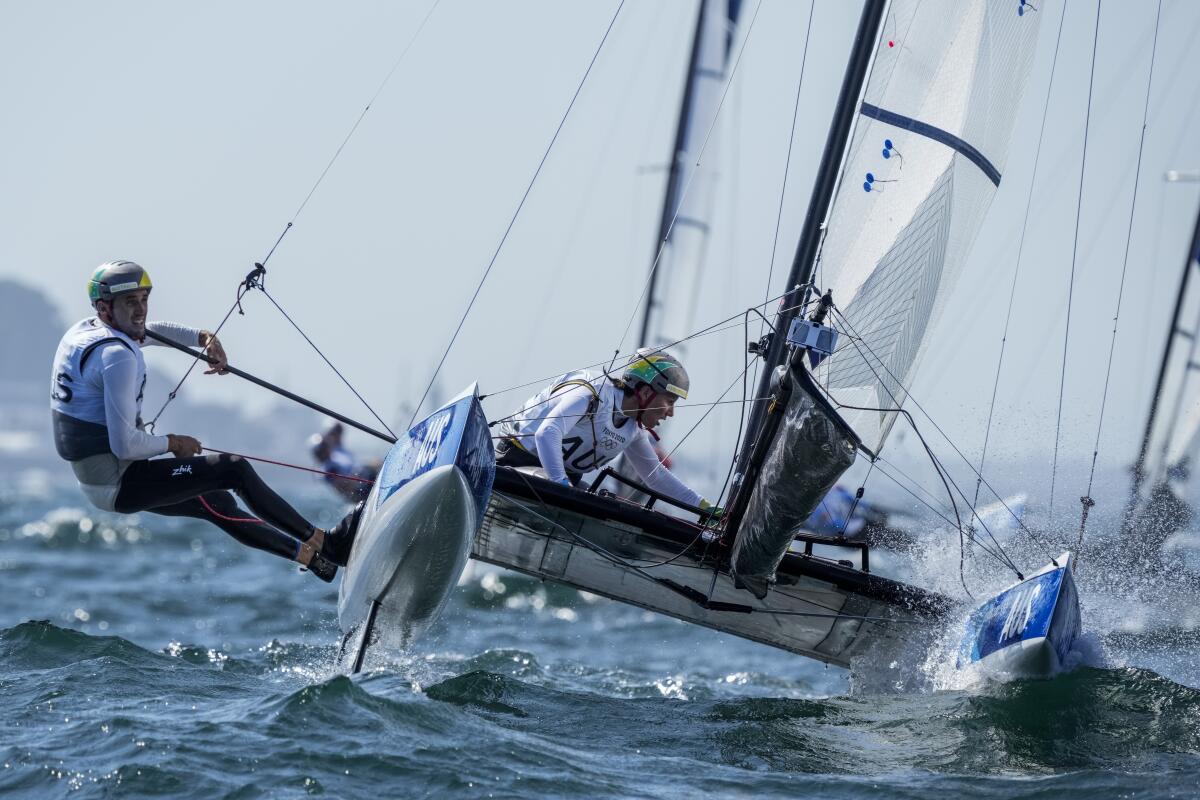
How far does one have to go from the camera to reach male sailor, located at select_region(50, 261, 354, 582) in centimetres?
494

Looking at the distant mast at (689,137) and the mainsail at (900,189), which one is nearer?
the mainsail at (900,189)

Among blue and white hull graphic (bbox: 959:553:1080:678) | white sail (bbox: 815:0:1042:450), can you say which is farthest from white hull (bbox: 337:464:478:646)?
blue and white hull graphic (bbox: 959:553:1080:678)

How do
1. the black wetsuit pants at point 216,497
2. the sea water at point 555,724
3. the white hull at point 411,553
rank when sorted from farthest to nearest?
the black wetsuit pants at point 216,497
the white hull at point 411,553
the sea water at point 555,724

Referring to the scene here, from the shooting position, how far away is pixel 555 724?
4969 mm

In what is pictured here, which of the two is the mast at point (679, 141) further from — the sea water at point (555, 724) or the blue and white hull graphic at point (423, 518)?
the blue and white hull graphic at point (423, 518)

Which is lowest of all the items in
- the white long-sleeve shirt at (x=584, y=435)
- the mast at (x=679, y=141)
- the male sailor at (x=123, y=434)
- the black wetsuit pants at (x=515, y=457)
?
the male sailor at (x=123, y=434)

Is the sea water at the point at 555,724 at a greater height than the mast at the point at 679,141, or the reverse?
the mast at the point at 679,141

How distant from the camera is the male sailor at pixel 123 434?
494 cm

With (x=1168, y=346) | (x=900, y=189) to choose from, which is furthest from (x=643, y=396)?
(x=1168, y=346)

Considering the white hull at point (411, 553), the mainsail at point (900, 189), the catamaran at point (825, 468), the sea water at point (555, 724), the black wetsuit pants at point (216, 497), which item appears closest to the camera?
the sea water at point (555, 724)

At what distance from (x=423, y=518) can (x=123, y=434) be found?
3.53 ft

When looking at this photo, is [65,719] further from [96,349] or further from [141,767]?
[96,349]

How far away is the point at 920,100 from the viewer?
630 cm

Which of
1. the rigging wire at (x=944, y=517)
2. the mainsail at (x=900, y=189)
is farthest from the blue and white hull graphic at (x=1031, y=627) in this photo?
the mainsail at (x=900, y=189)
